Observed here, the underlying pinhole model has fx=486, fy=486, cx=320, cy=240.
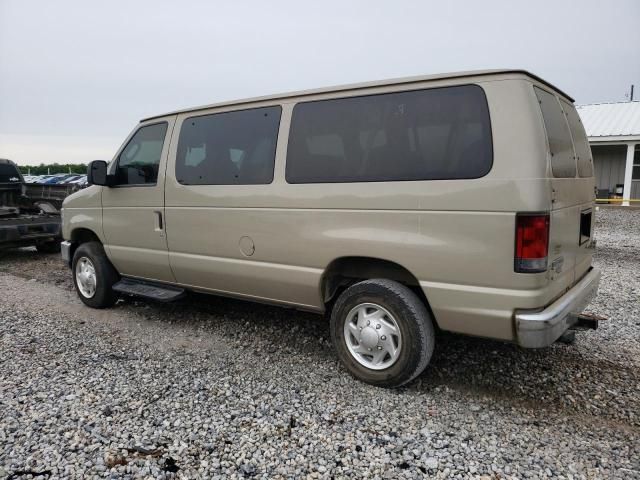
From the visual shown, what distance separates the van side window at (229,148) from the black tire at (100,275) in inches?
65.1

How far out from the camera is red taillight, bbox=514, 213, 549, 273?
2855mm

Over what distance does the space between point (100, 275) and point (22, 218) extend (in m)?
4.61

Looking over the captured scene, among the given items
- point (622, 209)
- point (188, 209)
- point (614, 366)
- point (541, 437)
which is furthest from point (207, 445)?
point (622, 209)

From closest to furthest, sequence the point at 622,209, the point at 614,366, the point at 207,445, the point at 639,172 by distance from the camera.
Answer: the point at 207,445, the point at 614,366, the point at 622,209, the point at 639,172

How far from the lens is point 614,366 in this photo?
3.83 m

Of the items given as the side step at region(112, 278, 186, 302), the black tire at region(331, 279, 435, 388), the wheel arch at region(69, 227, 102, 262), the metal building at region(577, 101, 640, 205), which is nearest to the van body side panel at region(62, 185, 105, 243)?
the wheel arch at region(69, 227, 102, 262)

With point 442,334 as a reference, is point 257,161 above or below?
above

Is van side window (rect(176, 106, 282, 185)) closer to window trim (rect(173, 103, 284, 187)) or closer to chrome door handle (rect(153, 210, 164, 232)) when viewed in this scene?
window trim (rect(173, 103, 284, 187))

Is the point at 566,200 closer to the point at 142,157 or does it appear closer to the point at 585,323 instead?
the point at 585,323

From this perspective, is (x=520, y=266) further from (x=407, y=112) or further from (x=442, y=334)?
(x=442, y=334)

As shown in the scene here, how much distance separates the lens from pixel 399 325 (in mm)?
3359

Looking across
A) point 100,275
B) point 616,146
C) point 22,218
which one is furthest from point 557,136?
point 616,146

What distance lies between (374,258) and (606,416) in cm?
179

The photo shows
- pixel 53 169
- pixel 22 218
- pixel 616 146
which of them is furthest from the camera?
pixel 53 169
